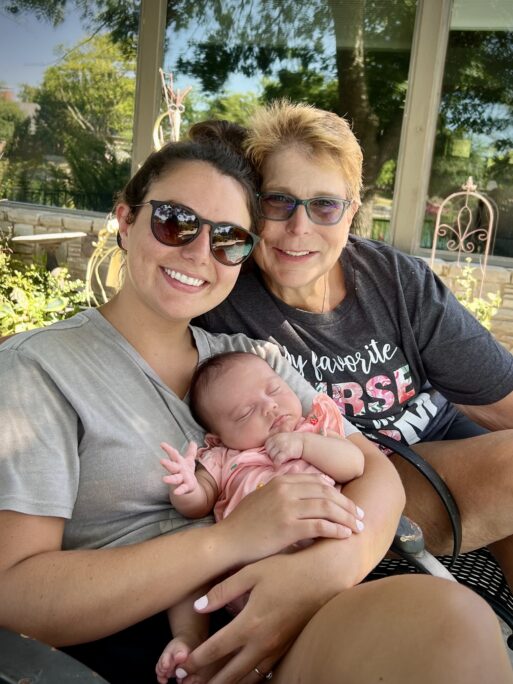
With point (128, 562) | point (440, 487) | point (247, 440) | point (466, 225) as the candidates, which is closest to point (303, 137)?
point (247, 440)

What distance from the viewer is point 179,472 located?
1.47 m

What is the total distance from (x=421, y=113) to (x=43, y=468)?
17.2 feet

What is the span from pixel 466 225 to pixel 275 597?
548cm

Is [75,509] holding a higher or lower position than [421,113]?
lower

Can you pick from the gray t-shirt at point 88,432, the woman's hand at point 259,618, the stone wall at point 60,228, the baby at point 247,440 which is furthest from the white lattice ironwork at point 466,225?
the woman's hand at point 259,618

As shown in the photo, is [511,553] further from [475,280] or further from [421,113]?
[421,113]

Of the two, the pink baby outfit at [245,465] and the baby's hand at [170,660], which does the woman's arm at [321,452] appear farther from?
the baby's hand at [170,660]

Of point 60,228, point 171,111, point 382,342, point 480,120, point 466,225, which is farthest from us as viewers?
point 60,228

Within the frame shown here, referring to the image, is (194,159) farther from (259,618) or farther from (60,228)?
(60,228)

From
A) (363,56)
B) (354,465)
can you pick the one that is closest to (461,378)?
(354,465)

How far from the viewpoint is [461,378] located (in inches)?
86.8

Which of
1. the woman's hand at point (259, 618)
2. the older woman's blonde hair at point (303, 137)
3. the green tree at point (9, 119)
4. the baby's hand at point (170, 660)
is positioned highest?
the green tree at point (9, 119)

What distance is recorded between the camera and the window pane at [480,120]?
5.93 meters

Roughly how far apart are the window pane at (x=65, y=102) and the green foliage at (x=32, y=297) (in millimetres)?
1093
